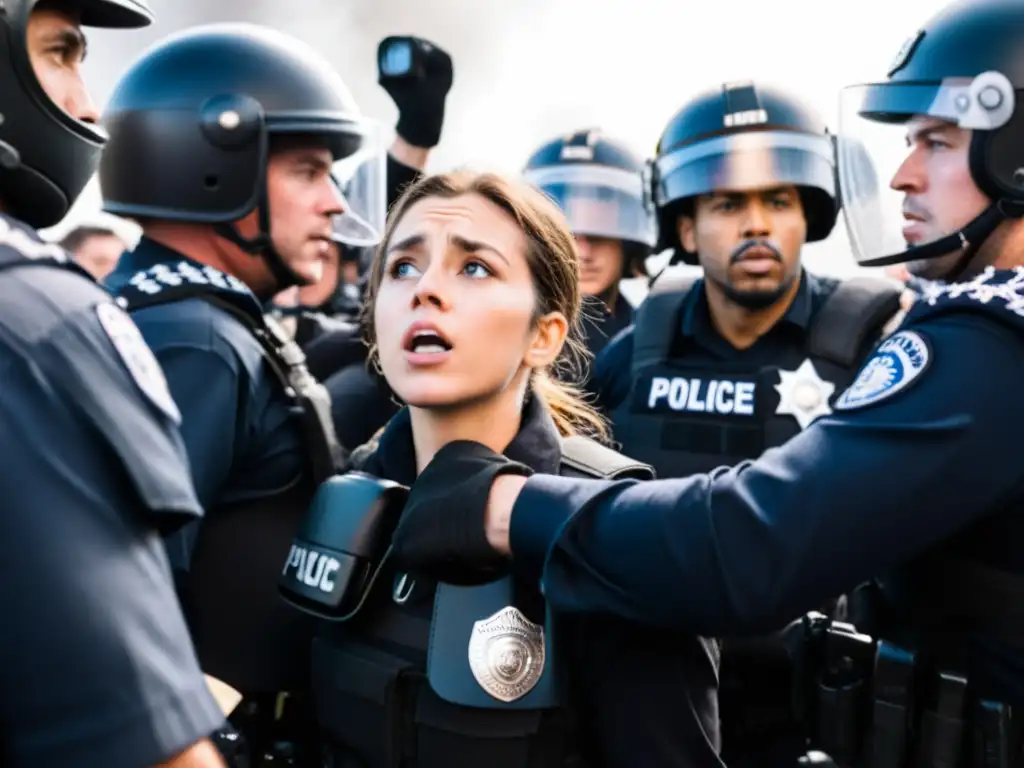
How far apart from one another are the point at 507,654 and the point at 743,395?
73.2 inches

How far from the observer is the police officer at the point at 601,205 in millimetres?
5266

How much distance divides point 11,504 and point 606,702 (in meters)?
1.06

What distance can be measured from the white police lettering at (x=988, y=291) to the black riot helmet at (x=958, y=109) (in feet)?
0.65

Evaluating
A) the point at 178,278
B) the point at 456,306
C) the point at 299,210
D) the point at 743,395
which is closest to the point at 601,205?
the point at 743,395

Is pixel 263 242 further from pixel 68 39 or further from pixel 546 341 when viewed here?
pixel 68 39

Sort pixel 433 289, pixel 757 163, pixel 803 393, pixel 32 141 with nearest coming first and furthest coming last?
1. pixel 32 141
2. pixel 433 289
3. pixel 803 393
4. pixel 757 163

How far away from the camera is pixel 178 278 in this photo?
8.13ft

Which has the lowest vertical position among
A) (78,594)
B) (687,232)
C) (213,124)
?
(78,594)

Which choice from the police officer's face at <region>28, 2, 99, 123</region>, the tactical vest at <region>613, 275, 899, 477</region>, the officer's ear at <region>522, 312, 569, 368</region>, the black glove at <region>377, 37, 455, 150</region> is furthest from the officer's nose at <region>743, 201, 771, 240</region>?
the police officer's face at <region>28, 2, 99, 123</region>

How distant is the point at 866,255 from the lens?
243cm

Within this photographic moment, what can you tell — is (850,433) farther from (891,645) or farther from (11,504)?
(11,504)

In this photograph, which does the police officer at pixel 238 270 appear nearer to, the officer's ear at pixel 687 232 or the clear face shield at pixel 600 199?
the officer's ear at pixel 687 232

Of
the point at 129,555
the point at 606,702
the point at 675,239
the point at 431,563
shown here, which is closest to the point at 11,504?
the point at 129,555

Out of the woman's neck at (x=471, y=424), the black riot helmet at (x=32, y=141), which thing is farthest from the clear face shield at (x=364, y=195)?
the black riot helmet at (x=32, y=141)
